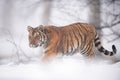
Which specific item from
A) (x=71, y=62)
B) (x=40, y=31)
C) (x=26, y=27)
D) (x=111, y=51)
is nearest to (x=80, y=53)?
(x=71, y=62)

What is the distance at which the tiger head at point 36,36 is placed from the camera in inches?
76.0

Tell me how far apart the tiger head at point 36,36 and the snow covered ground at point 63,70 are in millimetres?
155

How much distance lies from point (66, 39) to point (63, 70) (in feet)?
0.90

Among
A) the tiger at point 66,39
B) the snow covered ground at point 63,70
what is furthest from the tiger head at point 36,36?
the snow covered ground at point 63,70

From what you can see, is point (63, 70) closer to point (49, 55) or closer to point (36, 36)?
point (49, 55)

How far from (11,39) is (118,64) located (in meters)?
0.97

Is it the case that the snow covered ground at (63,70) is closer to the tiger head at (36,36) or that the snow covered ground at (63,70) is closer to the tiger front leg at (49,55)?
the tiger front leg at (49,55)

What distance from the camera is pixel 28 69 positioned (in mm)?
1929

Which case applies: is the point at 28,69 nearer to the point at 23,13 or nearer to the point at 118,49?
the point at 23,13

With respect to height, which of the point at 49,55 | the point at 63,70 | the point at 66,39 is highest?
the point at 66,39

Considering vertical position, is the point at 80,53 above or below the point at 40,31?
below

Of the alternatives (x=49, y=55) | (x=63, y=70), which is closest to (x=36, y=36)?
(x=49, y=55)

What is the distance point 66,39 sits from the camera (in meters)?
1.99

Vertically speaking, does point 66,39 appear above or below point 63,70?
above
